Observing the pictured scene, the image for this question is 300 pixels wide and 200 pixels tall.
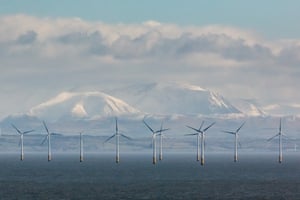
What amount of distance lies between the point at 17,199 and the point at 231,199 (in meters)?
41.7

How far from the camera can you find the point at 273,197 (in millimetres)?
191875

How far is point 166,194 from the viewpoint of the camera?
19725 centimetres

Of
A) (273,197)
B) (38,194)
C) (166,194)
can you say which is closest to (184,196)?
(166,194)

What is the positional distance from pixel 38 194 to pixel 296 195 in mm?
53498

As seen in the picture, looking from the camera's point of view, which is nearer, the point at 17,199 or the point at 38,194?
the point at 17,199

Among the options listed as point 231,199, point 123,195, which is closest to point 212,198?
point 231,199

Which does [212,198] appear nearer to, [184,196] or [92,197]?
[184,196]

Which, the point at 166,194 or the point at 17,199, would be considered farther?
the point at 166,194

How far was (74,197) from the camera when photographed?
619ft

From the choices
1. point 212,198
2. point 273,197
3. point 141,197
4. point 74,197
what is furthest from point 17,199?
point 273,197

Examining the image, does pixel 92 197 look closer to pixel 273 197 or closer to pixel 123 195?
pixel 123 195

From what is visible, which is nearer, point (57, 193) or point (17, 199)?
point (17, 199)

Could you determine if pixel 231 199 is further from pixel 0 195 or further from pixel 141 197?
pixel 0 195

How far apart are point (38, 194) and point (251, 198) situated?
43988 millimetres
